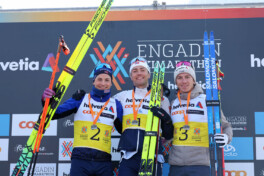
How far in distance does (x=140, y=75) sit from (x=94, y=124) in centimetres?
81

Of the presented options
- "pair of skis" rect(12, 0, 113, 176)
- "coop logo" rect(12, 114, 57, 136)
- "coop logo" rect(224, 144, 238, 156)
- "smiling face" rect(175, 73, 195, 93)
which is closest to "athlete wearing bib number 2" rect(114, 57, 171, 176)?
"smiling face" rect(175, 73, 195, 93)

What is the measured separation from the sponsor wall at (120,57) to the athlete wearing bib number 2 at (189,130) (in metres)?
0.78

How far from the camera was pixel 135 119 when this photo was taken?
11.8 ft

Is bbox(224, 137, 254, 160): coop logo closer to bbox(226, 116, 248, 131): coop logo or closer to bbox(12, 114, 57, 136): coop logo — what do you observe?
bbox(226, 116, 248, 131): coop logo

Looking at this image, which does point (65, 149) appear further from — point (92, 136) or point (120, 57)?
point (120, 57)

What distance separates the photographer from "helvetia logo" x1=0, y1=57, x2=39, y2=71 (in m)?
4.50

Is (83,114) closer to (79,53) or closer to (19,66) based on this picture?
(79,53)

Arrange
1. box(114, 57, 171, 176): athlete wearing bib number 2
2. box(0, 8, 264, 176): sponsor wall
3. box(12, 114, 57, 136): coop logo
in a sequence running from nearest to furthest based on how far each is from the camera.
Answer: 1. box(114, 57, 171, 176): athlete wearing bib number 2
2. box(0, 8, 264, 176): sponsor wall
3. box(12, 114, 57, 136): coop logo

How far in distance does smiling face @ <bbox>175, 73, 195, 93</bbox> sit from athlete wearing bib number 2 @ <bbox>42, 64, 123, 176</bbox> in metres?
0.77

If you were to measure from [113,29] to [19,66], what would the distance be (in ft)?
4.84

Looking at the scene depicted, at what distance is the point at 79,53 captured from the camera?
3340 millimetres

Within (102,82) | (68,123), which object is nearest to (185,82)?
(102,82)

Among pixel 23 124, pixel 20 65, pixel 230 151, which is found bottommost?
pixel 230 151

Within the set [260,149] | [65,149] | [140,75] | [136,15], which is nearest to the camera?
[140,75]
